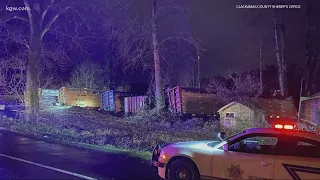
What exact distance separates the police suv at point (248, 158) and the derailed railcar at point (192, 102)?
15.3m

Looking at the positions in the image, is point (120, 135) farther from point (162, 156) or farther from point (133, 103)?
point (133, 103)

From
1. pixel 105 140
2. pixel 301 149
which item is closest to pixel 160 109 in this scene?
pixel 105 140

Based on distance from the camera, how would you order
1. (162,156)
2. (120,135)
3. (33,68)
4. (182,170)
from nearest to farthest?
(182,170) → (162,156) → (120,135) → (33,68)

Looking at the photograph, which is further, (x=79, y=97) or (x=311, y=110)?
(x=79, y=97)

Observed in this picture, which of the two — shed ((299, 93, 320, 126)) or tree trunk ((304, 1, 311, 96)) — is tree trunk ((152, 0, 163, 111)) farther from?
tree trunk ((304, 1, 311, 96))

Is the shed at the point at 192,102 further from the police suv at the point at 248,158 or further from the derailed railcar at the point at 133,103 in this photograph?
the police suv at the point at 248,158

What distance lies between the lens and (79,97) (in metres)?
37.1

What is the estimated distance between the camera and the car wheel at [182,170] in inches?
262

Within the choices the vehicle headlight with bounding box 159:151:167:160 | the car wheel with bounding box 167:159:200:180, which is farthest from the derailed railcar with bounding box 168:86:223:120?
the car wheel with bounding box 167:159:200:180

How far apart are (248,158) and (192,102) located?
55.5 feet

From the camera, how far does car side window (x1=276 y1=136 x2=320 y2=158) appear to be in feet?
19.0

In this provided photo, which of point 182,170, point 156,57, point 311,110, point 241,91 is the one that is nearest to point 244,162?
point 182,170

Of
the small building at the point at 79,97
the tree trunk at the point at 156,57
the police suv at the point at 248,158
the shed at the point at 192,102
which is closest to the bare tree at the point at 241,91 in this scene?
the shed at the point at 192,102

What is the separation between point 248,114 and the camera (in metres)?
17.4
